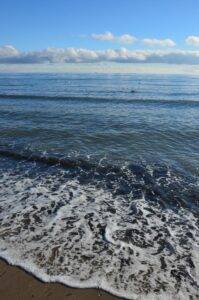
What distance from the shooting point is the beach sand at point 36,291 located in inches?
241

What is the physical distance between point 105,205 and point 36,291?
4.42 metres

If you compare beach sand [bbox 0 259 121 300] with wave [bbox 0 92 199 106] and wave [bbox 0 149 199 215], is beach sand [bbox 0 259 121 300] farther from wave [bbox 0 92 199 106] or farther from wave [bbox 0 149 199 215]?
wave [bbox 0 92 199 106]

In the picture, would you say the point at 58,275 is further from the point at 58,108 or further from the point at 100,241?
the point at 58,108

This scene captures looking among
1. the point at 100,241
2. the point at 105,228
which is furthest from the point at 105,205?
the point at 100,241

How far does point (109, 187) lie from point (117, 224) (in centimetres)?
285

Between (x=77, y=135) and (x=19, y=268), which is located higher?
(x=19, y=268)

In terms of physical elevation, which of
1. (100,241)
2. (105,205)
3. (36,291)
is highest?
(36,291)

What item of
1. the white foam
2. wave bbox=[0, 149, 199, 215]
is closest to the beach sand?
the white foam

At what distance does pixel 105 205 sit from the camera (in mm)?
10312

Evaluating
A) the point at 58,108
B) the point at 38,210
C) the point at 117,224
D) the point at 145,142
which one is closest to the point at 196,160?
the point at 145,142

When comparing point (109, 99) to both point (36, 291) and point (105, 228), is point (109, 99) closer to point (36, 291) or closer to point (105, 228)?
point (105, 228)

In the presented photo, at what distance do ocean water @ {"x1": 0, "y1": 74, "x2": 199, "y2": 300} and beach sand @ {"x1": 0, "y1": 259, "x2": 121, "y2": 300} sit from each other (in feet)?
0.60

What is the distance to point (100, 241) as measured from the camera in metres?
8.09

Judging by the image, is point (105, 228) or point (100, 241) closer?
point (100, 241)
